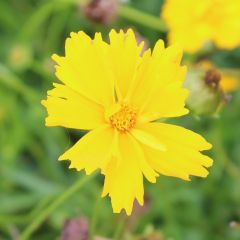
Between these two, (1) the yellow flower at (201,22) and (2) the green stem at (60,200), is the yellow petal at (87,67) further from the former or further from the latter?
(1) the yellow flower at (201,22)

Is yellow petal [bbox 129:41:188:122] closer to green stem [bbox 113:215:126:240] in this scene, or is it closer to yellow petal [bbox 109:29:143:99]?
yellow petal [bbox 109:29:143:99]

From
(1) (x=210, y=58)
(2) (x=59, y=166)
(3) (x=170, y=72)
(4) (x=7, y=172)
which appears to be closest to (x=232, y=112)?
(1) (x=210, y=58)

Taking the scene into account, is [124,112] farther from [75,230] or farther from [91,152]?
[75,230]

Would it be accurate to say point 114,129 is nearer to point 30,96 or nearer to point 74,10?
point 30,96

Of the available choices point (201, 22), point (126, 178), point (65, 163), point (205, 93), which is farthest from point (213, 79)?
point (65, 163)

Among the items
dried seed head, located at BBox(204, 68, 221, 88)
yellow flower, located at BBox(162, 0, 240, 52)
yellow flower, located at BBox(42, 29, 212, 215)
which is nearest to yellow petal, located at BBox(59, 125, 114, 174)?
yellow flower, located at BBox(42, 29, 212, 215)

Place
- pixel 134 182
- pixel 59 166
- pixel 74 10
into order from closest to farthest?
pixel 134 182 < pixel 59 166 < pixel 74 10
